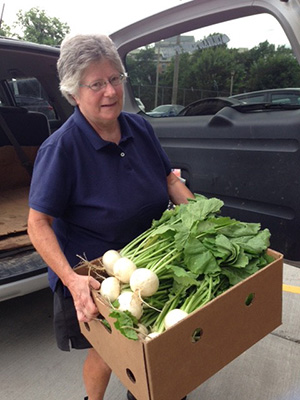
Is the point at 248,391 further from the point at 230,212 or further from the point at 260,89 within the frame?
the point at 260,89

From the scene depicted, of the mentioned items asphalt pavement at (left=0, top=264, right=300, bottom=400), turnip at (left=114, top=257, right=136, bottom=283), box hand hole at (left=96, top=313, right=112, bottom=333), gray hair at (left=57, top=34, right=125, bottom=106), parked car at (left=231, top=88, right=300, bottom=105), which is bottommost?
asphalt pavement at (left=0, top=264, right=300, bottom=400)

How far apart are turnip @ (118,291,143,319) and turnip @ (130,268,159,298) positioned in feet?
0.09

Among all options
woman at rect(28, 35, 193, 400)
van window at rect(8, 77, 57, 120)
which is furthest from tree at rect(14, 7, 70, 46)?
woman at rect(28, 35, 193, 400)

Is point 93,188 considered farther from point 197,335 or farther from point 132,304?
point 197,335

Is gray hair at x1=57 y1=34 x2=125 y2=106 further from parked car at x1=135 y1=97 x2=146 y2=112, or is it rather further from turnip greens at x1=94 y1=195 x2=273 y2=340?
parked car at x1=135 y1=97 x2=146 y2=112

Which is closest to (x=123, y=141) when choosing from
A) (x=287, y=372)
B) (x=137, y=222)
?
(x=137, y=222)

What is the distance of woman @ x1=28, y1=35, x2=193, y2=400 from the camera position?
1524 mm

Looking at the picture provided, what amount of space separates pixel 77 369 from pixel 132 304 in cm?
147

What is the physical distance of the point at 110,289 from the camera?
1.39 meters

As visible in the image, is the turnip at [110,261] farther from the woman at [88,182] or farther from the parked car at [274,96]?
the parked car at [274,96]

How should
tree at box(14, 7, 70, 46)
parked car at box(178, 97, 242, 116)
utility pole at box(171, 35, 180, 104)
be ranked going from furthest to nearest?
1. tree at box(14, 7, 70, 46)
2. utility pole at box(171, 35, 180, 104)
3. parked car at box(178, 97, 242, 116)

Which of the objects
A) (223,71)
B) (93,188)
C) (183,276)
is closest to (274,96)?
(223,71)

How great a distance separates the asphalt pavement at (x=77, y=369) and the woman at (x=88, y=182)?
0.70 metres

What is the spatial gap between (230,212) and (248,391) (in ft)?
3.66
